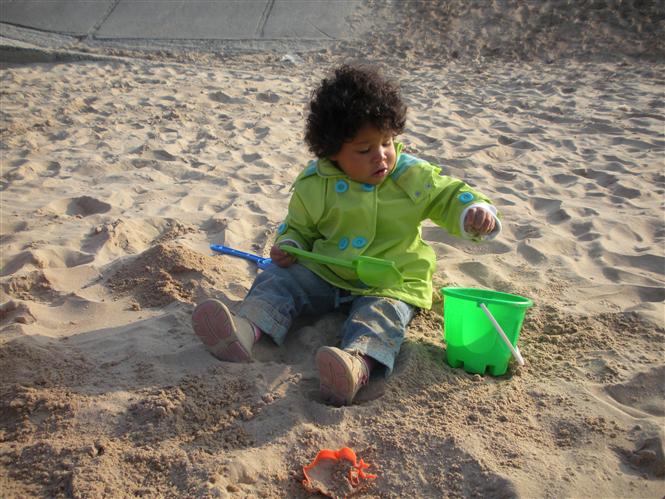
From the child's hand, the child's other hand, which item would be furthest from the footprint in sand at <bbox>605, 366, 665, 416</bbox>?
the child's hand

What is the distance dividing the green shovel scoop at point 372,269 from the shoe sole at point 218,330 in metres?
0.39

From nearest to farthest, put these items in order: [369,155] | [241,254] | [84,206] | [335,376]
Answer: [335,376] → [369,155] → [241,254] → [84,206]

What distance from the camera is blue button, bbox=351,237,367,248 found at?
89.4 inches

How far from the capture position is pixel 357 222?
2293 millimetres

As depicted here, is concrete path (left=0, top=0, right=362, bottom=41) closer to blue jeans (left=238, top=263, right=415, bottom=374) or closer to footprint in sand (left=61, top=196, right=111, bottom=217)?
footprint in sand (left=61, top=196, right=111, bottom=217)

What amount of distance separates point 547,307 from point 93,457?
157cm

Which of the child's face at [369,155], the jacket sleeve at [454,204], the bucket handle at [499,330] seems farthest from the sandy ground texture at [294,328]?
the child's face at [369,155]

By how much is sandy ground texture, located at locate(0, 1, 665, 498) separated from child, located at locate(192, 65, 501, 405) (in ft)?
0.33

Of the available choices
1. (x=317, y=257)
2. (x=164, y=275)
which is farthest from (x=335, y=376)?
(x=164, y=275)

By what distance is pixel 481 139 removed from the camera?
4609mm

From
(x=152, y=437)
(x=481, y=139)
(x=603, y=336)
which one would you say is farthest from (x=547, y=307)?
(x=481, y=139)

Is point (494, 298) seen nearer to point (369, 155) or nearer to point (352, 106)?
point (369, 155)

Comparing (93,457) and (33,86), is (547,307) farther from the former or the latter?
(33,86)

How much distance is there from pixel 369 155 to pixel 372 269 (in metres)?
0.38
